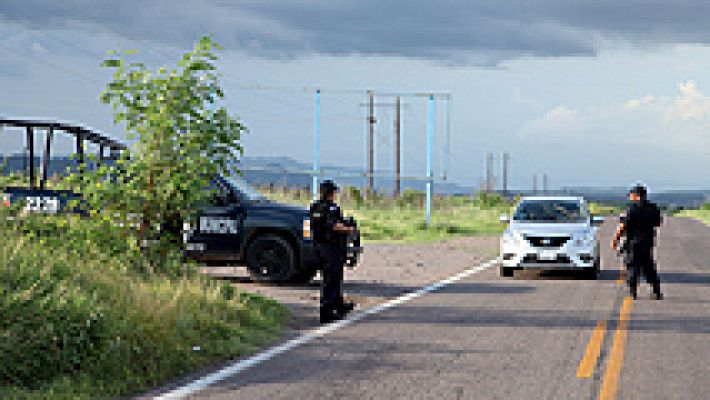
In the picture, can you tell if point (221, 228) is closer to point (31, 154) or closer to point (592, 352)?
point (31, 154)

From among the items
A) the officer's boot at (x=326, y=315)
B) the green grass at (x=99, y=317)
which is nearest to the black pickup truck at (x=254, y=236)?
the green grass at (x=99, y=317)

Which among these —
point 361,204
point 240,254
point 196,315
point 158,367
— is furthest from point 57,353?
point 361,204

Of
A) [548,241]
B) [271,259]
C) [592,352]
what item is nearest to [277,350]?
[592,352]

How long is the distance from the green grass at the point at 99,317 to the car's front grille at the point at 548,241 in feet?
24.1

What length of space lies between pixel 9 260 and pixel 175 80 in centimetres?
412

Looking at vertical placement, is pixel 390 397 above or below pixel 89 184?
below

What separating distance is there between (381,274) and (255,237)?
371cm

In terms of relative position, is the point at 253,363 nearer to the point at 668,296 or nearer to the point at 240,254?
the point at 240,254

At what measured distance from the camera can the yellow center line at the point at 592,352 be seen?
8906mm

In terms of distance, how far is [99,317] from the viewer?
8.86 m

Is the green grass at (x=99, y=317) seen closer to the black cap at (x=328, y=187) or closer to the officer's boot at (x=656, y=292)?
the black cap at (x=328, y=187)

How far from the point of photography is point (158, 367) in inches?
344

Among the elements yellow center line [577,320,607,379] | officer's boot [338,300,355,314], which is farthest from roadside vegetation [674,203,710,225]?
officer's boot [338,300,355,314]

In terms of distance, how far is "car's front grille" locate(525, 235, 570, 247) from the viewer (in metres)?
18.6
